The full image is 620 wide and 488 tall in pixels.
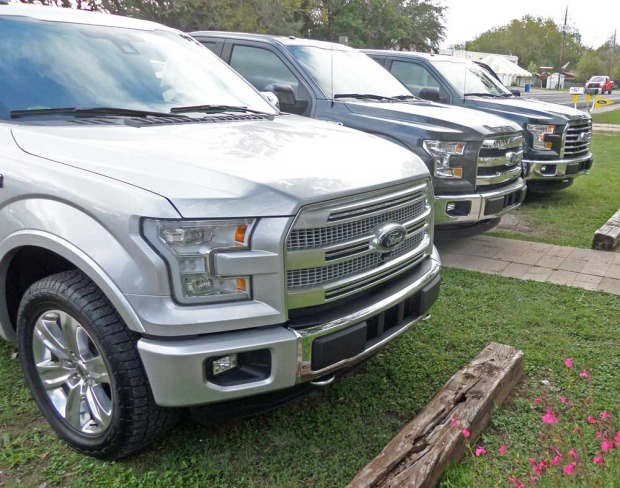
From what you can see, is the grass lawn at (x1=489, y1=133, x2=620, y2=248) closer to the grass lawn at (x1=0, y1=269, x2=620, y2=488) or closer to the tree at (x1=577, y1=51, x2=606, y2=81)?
the grass lawn at (x1=0, y1=269, x2=620, y2=488)

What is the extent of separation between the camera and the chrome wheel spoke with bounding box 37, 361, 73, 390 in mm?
2758

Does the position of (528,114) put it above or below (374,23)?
below

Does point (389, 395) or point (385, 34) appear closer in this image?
point (389, 395)

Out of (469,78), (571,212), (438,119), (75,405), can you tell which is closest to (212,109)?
(75,405)

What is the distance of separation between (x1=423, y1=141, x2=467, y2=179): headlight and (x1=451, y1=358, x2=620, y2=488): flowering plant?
2.35 metres

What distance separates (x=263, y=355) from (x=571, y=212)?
683 centimetres

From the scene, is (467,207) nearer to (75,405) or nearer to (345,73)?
(345,73)

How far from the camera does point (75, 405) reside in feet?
8.93

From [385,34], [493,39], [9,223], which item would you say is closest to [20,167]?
[9,223]

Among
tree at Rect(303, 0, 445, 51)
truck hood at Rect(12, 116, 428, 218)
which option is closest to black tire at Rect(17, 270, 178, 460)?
truck hood at Rect(12, 116, 428, 218)

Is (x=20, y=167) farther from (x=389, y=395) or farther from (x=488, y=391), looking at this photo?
(x=488, y=391)

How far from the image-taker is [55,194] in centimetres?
244

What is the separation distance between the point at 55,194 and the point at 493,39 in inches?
4569

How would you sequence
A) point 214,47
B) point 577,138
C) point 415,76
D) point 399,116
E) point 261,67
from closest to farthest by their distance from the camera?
point 399,116 < point 261,67 < point 214,47 < point 577,138 < point 415,76
